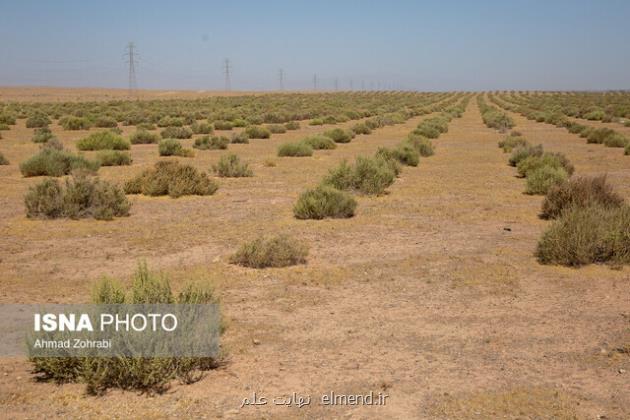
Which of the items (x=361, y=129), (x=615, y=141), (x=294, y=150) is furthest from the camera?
(x=361, y=129)

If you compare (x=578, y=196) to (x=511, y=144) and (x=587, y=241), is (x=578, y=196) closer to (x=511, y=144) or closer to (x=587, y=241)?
(x=587, y=241)

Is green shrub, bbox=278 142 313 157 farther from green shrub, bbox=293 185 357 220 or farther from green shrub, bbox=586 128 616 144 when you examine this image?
green shrub, bbox=586 128 616 144

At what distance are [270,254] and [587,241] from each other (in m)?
5.44

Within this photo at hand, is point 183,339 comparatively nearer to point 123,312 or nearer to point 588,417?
point 123,312

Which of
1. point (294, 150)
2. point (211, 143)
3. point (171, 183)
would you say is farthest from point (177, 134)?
point (171, 183)

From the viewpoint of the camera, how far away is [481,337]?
301 inches

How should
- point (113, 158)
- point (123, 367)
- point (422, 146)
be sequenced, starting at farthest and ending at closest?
point (422, 146)
point (113, 158)
point (123, 367)

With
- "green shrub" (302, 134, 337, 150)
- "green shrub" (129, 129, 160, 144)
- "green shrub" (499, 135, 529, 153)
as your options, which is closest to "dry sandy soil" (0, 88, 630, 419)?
"green shrub" (499, 135, 529, 153)

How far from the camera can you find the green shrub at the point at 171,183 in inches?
700

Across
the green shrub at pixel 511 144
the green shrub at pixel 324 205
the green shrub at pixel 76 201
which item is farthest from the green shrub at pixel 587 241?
the green shrub at pixel 511 144

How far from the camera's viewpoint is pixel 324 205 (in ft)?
48.3

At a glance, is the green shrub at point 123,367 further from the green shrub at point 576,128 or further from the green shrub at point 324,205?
the green shrub at point 576,128

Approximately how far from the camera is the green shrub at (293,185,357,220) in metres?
14.6

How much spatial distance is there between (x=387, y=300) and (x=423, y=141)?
75.3ft
